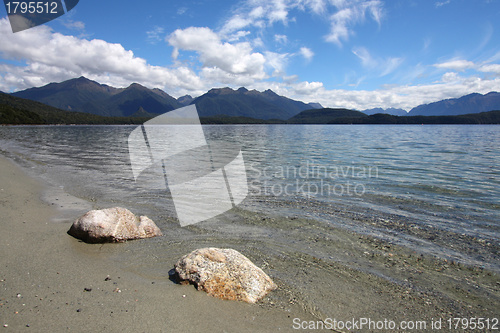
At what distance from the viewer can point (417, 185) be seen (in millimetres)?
15898

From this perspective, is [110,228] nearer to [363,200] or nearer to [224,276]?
[224,276]

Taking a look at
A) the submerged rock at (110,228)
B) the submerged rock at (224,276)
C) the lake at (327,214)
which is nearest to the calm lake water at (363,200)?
the lake at (327,214)

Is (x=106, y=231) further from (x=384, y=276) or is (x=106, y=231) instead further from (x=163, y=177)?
(x=163, y=177)

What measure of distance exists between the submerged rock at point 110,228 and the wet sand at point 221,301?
29 centimetres

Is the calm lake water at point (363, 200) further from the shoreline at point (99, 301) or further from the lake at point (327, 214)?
the shoreline at point (99, 301)

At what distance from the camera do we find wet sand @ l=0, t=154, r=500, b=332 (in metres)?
4.71

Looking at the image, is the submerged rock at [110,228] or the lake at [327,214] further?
the submerged rock at [110,228]

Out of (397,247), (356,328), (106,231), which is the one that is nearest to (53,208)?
(106,231)

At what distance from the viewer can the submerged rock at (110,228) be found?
7828 millimetres

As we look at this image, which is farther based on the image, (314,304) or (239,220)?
(239,220)

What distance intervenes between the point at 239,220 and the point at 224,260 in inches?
168

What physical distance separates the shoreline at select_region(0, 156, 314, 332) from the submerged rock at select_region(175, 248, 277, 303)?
0.18 m

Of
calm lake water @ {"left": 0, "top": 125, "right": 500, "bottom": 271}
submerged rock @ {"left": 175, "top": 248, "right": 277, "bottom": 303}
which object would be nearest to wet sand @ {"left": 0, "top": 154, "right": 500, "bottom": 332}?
submerged rock @ {"left": 175, "top": 248, "right": 277, "bottom": 303}

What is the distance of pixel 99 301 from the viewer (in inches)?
202
